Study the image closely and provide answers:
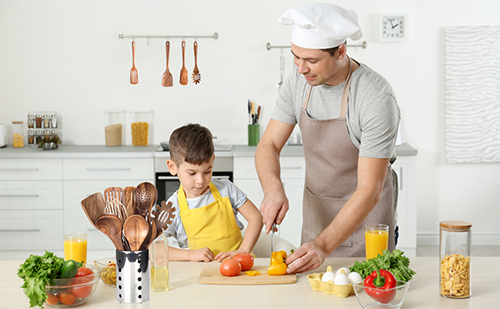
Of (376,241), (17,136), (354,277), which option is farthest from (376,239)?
(17,136)

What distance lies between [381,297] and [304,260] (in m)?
0.30

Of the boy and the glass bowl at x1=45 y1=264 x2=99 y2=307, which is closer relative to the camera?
the glass bowl at x1=45 y1=264 x2=99 y2=307

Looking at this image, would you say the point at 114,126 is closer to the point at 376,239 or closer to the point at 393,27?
the point at 393,27

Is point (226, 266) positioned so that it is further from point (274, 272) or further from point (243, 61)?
point (243, 61)

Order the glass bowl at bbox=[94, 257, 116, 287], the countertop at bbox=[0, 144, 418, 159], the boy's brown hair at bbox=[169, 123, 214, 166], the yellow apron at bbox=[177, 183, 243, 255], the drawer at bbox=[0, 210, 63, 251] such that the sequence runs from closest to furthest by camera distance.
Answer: the glass bowl at bbox=[94, 257, 116, 287]
the boy's brown hair at bbox=[169, 123, 214, 166]
the yellow apron at bbox=[177, 183, 243, 255]
the countertop at bbox=[0, 144, 418, 159]
the drawer at bbox=[0, 210, 63, 251]

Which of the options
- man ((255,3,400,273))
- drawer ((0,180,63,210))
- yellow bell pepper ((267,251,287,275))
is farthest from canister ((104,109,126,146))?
yellow bell pepper ((267,251,287,275))

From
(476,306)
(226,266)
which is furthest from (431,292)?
(226,266)

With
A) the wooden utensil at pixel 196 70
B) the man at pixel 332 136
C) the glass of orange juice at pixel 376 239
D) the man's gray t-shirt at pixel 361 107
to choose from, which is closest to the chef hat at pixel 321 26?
the man at pixel 332 136

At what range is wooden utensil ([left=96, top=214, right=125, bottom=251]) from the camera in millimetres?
1182

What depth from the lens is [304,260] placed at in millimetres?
1502

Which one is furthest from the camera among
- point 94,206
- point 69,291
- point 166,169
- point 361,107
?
point 166,169

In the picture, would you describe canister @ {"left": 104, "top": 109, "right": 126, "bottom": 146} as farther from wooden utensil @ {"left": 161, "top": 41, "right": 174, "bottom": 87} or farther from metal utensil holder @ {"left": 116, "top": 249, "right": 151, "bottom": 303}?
metal utensil holder @ {"left": 116, "top": 249, "right": 151, "bottom": 303}

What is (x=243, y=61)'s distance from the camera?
4.17 meters

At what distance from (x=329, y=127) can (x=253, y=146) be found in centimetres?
211
